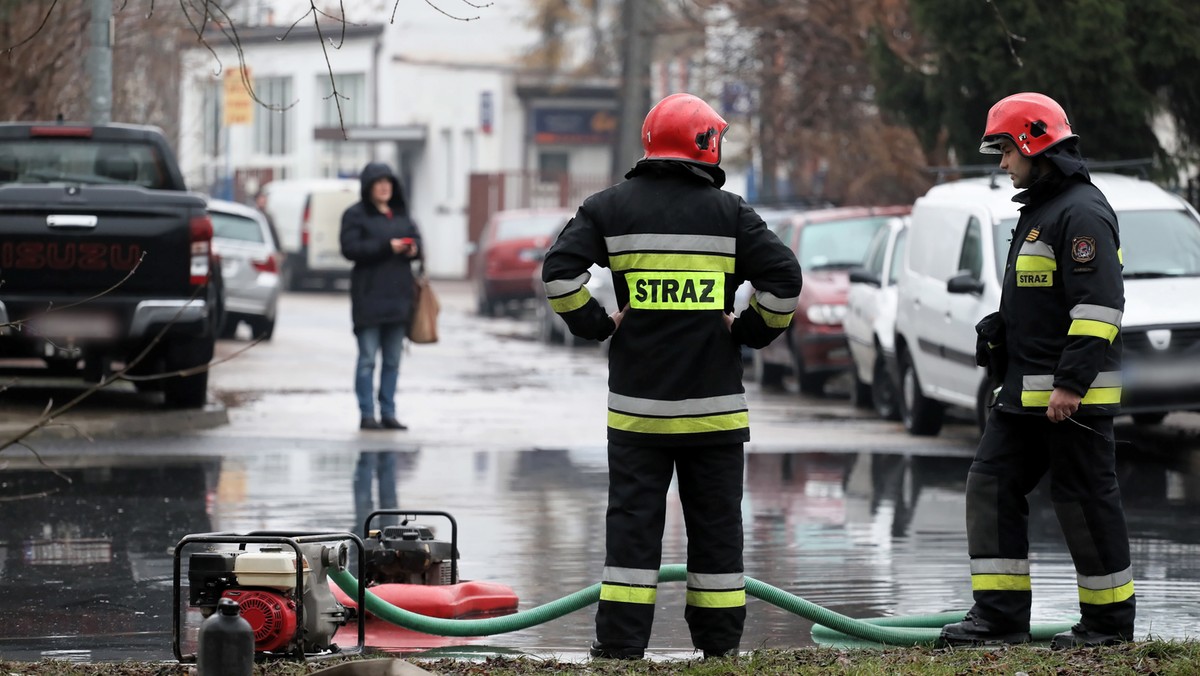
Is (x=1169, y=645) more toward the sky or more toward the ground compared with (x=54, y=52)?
more toward the ground

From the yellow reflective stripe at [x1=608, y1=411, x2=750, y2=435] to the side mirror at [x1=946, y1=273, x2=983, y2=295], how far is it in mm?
7145

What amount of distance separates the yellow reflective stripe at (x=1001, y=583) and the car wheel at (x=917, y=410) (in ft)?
27.5

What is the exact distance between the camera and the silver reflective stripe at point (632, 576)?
20.4 feet

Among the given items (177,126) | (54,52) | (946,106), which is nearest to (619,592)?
(946,106)

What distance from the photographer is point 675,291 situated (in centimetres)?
624

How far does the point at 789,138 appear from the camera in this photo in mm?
27500

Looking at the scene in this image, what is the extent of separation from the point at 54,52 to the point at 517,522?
1155 cm

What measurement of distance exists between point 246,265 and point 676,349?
61.0 feet

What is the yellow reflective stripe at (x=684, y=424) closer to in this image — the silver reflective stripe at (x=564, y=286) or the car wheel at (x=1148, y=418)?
the silver reflective stripe at (x=564, y=286)

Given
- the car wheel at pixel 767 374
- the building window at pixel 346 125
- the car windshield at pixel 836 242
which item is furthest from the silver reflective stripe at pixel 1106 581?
the building window at pixel 346 125

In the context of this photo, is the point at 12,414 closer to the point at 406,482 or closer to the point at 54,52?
the point at 406,482

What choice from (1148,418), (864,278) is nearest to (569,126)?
(864,278)

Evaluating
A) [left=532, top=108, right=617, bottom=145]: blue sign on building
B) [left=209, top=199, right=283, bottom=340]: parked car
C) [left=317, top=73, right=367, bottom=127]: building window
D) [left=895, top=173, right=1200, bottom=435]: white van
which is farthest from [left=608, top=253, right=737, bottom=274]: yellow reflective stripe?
[left=317, top=73, right=367, bottom=127]: building window

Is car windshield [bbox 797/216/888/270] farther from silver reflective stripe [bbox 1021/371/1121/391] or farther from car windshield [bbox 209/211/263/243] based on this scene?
silver reflective stripe [bbox 1021/371/1121/391]
